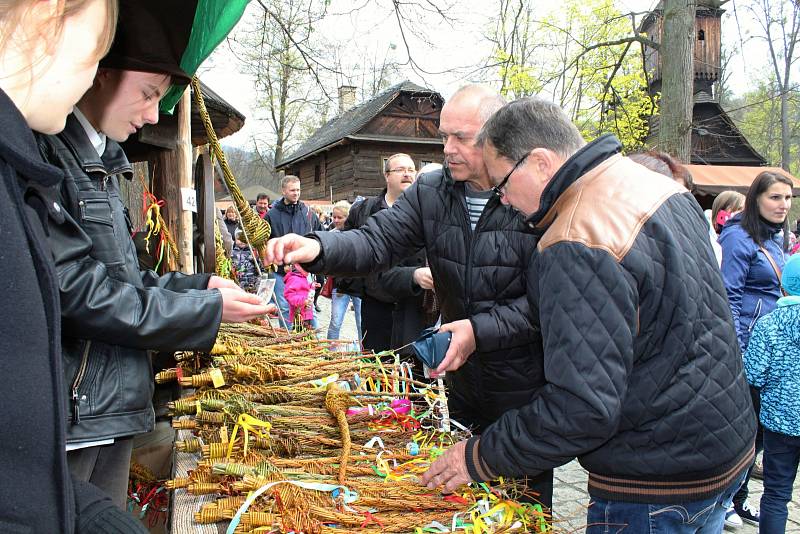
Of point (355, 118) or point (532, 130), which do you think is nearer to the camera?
point (532, 130)

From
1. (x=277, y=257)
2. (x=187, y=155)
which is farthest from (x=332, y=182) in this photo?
(x=277, y=257)

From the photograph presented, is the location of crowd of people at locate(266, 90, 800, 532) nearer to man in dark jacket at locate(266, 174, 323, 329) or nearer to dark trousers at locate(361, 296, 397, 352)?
dark trousers at locate(361, 296, 397, 352)

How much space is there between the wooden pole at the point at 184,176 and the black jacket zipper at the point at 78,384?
2.52 meters

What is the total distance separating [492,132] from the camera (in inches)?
76.2

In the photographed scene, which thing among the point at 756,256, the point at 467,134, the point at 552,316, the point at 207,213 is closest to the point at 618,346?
the point at 552,316

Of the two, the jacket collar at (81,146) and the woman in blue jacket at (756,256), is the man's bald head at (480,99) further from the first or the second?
the woman in blue jacket at (756,256)

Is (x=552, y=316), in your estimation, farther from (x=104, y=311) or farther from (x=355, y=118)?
(x=355, y=118)

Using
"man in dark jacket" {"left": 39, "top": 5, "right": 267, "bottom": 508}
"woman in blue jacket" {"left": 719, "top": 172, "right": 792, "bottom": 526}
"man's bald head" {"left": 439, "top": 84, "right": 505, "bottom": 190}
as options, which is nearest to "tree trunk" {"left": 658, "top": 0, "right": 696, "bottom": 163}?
"woman in blue jacket" {"left": 719, "top": 172, "right": 792, "bottom": 526}

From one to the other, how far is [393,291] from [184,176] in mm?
1653

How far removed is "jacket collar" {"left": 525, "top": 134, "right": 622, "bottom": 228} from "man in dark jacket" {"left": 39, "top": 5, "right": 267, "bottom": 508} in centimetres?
91

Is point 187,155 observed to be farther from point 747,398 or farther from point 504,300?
point 747,398

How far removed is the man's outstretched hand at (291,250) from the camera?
2.42m

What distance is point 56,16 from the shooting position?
94cm

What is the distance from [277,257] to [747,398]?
5.61ft
